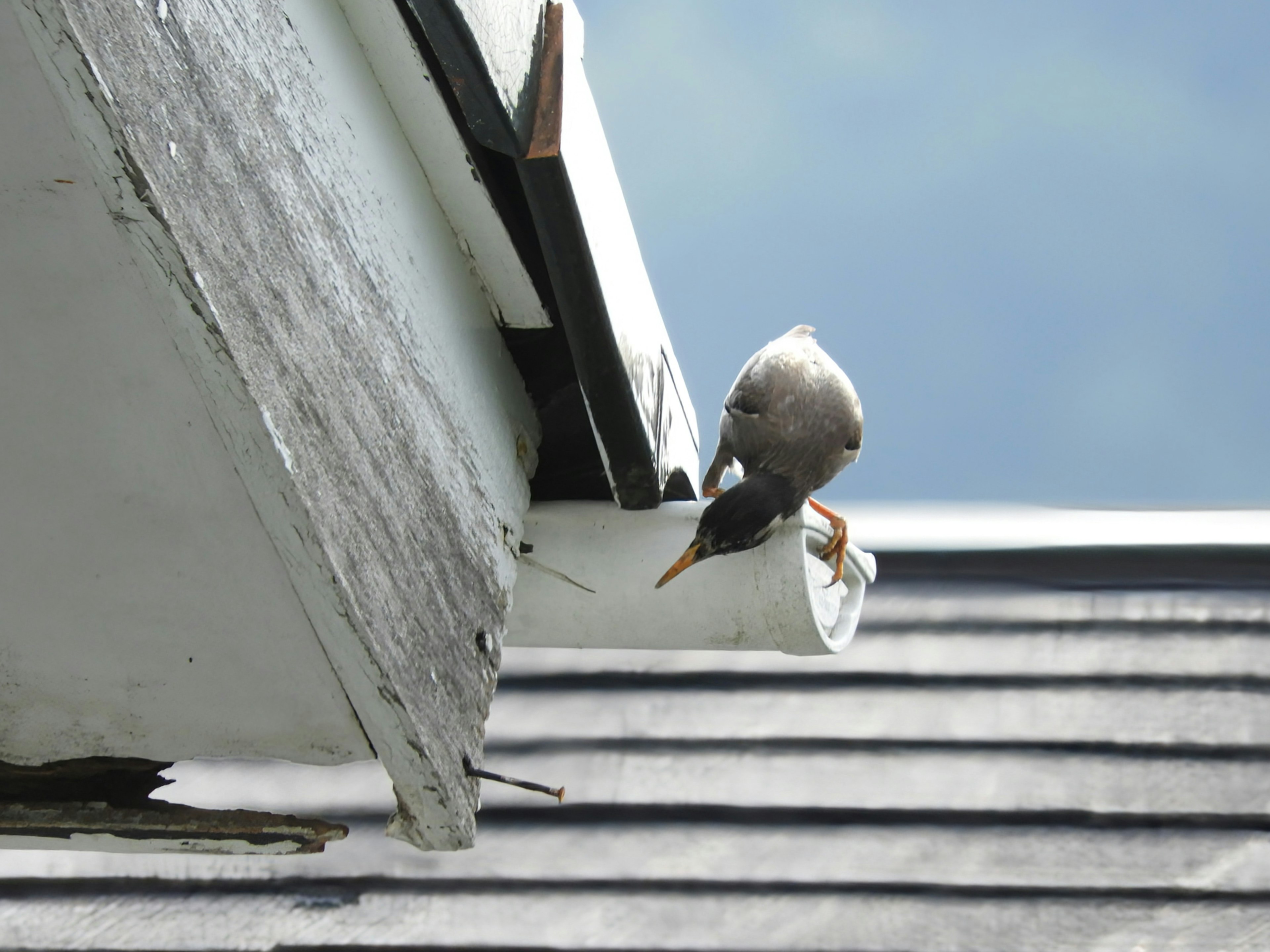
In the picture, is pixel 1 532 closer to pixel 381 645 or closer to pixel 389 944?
pixel 381 645

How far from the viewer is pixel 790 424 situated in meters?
2.12

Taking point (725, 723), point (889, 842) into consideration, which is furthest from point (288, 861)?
point (889, 842)

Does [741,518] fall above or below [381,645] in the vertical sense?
below

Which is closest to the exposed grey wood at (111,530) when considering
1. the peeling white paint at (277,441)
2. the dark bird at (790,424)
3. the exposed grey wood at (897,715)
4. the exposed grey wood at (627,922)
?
the peeling white paint at (277,441)

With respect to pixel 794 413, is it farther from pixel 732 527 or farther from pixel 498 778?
pixel 498 778

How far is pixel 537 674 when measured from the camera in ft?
6.93

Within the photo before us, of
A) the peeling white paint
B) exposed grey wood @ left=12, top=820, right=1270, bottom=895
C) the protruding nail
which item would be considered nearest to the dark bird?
exposed grey wood @ left=12, top=820, right=1270, bottom=895

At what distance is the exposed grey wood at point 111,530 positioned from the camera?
2.07 ft

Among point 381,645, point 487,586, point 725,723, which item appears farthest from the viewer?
point 725,723

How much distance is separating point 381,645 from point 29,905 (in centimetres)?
156

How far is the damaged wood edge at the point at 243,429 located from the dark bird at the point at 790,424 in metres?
0.77

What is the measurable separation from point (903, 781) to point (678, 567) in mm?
1020

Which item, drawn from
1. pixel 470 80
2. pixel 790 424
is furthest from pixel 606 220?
pixel 790 424

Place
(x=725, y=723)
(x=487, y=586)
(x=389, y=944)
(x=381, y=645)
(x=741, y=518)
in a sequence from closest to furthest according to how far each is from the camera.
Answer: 1. (x=381, y=645)
2. (x=487, y=586)
3. (x=741, y=518)
4. (x=389, y=944)
5. (x=725, y=723)
